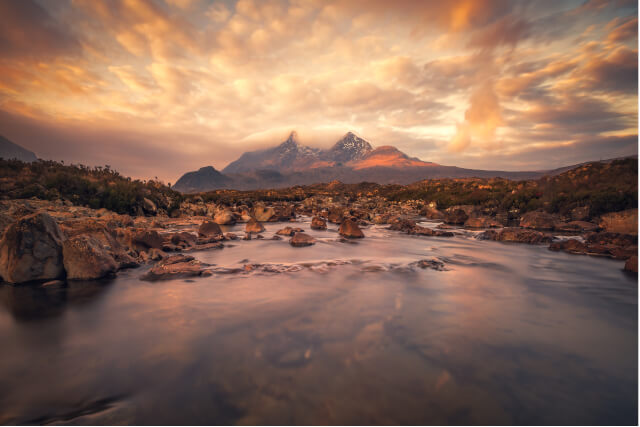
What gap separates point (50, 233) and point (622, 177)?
29130mm

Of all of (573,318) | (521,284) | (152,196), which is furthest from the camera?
(152,196)

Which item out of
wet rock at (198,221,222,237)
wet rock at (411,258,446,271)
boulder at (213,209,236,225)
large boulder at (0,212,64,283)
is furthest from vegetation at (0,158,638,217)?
large boulder at (0,212,64,283)

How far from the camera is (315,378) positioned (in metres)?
4.20

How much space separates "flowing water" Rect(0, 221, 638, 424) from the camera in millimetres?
3568

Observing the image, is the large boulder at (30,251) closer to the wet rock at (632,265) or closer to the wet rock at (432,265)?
the wet rock at (432,265)

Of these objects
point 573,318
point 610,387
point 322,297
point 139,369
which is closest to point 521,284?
point 573,318

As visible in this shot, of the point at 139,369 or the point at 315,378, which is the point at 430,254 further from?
the point at 139,369

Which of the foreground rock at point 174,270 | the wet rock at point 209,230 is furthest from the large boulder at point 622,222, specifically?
the wet rock at point 209,230

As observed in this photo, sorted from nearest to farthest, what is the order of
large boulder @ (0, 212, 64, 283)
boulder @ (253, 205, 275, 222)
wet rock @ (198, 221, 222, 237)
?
1. large boulder @ (0, 212, 64, 283)
2. wet rock @ (198, 221, 222, 237)
3. boulder @ (253, 205, 275, 222)

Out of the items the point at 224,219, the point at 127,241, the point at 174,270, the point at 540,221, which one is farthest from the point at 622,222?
the point at 224,219

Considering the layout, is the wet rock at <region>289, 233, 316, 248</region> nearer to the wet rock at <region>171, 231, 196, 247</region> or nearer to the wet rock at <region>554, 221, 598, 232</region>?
the wet rock at <region>171, 231, 196, 247</region>

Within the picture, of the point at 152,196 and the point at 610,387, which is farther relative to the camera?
the point at 152,196

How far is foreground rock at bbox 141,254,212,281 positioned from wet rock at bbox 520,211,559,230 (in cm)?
2570

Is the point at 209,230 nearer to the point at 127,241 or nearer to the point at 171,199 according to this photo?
the point at 127,241
